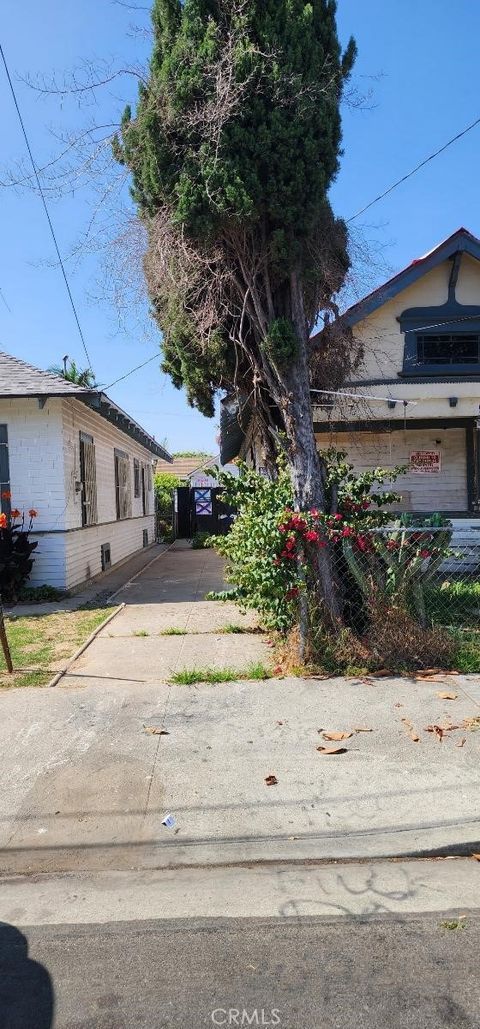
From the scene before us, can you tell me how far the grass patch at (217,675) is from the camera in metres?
5.69

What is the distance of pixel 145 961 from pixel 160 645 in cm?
442

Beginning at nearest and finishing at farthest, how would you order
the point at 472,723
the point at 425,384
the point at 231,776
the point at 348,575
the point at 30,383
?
the point at 231,776 → the point at 472,723 → the point at 348,575 → the point at 30,383 → the point at 425,384

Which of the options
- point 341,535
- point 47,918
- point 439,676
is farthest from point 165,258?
point 47,918

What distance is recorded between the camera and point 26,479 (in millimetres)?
10133

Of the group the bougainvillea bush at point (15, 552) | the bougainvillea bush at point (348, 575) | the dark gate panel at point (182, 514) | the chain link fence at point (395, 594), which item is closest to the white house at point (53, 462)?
the bougainvillea bush at point (15, 552)

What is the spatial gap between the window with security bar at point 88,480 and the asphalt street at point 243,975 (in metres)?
9.21

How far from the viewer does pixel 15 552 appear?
379 inches

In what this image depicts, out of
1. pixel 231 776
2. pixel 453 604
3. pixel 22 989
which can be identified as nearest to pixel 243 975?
pixel 22 989

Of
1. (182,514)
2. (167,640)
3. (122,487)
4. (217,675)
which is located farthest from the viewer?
(182,514)

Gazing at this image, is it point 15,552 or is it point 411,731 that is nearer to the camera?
point 411,731

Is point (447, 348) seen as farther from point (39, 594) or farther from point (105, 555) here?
point (39, 594)

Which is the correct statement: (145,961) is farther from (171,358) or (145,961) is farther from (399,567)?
(171,358)

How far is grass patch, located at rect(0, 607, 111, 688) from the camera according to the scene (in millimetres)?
5984

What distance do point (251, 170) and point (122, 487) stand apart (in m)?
11.3
